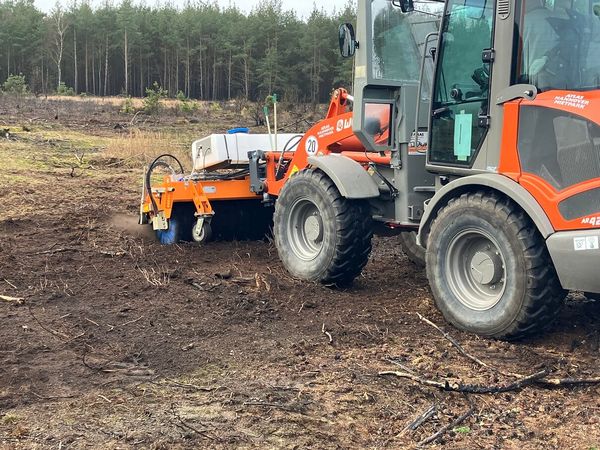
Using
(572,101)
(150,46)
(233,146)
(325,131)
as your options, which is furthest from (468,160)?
(150,46)

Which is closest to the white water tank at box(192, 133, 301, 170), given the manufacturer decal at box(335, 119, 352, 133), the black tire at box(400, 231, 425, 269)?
the manufacturer decal at box(335, 119, 352, 133)

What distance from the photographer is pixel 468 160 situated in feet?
17.5

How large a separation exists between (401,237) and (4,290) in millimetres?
3937

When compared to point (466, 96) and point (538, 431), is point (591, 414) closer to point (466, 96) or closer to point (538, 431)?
point (538, 431)

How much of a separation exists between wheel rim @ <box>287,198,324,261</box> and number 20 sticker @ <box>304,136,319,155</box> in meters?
0.69

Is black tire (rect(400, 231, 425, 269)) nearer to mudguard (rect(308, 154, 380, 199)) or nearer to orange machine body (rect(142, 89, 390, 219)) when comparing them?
orange machine body (rect(142, 89, 390, 219))

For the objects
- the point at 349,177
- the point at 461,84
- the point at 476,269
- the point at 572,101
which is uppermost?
the point at 461,84

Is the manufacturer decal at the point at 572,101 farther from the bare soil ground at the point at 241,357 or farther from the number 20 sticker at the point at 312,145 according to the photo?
the number 20 sticker at the point at 312,145

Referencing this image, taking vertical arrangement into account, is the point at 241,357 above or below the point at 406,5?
below

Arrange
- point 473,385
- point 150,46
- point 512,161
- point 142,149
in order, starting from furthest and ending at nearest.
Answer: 1. point 150,46
2. point 142,149
3. point 512,161
4. point 473,385

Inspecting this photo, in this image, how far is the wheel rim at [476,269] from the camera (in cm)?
499

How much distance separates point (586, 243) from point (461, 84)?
1632mm

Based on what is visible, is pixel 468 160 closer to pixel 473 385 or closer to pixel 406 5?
pixel 406 5

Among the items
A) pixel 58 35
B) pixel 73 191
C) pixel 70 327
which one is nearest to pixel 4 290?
pixel 70 327
